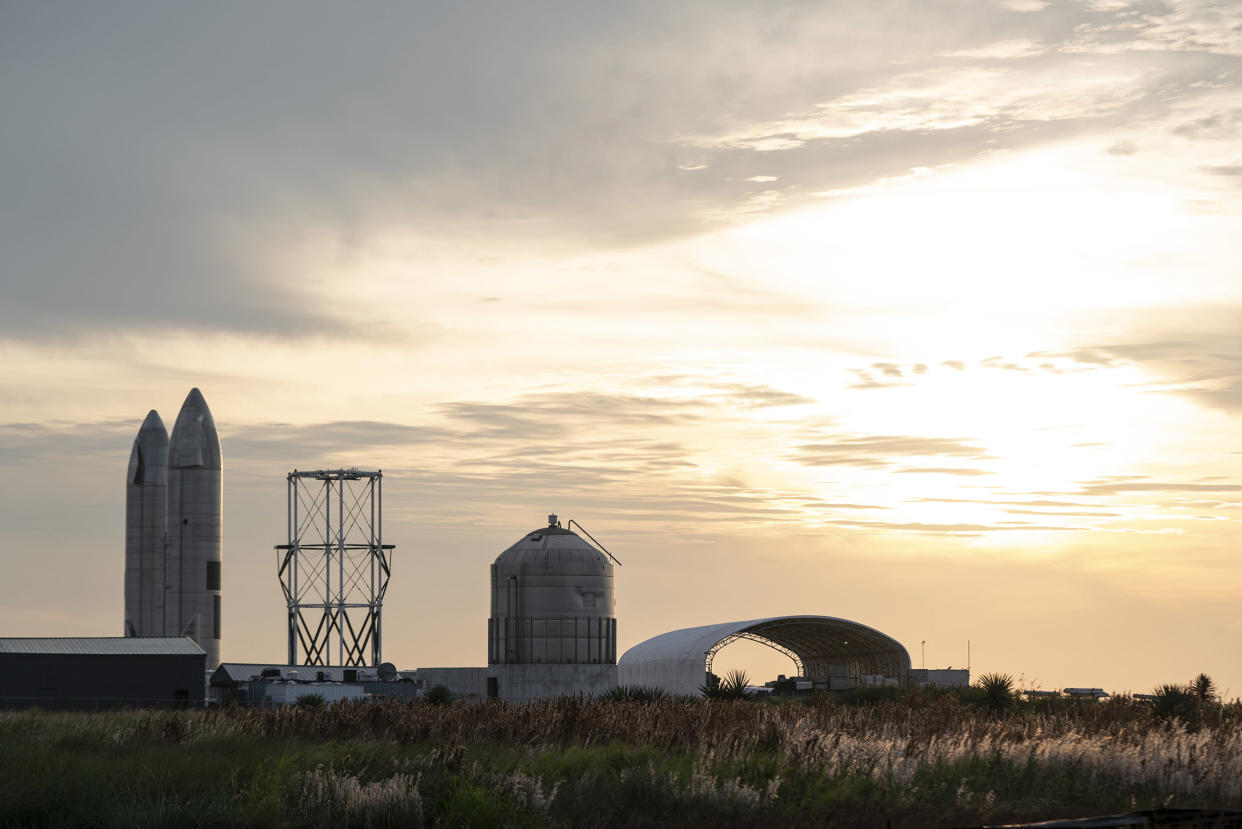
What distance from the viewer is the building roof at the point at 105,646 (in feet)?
255

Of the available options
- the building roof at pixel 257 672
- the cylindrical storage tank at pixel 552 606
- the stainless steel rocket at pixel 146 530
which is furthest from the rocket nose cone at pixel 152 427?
the cylindrical storage tank at pixel 552 606

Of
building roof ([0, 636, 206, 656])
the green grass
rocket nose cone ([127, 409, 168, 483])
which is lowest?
building roof ([0, 636, 206, 656])

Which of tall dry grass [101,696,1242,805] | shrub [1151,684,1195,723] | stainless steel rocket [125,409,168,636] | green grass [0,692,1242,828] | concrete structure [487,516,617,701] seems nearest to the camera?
green grass [0,692,1242,828]

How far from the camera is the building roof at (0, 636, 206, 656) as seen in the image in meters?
77.7

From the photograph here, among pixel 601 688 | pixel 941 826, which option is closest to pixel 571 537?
pixel 601 688

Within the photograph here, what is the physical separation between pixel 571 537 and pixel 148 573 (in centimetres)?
3584

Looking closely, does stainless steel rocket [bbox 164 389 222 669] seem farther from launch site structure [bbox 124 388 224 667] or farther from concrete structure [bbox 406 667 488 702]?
concrete structure [bbox 406 667 488 702]

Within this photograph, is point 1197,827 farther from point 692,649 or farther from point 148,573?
point 148,573

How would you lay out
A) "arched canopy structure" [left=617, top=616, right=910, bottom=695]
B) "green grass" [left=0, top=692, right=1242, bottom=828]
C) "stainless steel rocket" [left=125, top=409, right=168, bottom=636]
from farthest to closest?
"stainless steel rocket" [left=125, top=409, right=168, bottom=636]
"arched canopy structure" [left=617, top=616, right=910, bottom=695]
"green grass" [left=0, top=692, right=1242, bottom=828]

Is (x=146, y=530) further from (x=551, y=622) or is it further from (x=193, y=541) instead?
(x=551, y=622)

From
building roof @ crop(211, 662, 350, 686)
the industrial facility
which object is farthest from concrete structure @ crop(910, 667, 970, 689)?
building roof @ crop(211, 662, 350, 686)

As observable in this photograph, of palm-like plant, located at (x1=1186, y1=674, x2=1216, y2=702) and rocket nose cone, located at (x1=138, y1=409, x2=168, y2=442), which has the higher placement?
rocket nose cone, located at (x1=138, y1=409, x2=168, y2=442)

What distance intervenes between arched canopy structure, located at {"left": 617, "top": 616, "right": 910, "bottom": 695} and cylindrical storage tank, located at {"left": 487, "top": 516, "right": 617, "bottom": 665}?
263 cm

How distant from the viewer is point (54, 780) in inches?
866
